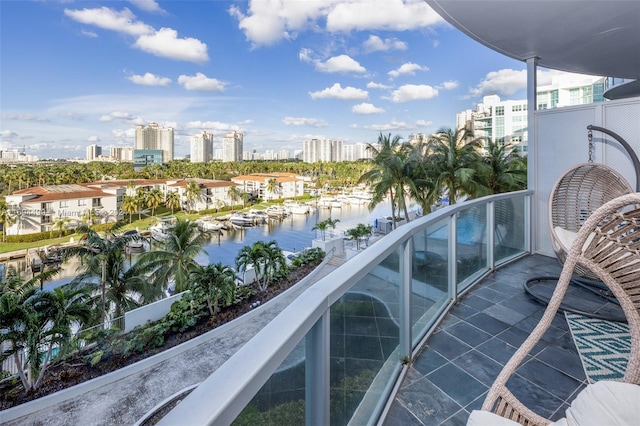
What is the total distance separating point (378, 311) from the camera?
164 cm

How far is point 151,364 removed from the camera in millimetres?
10156

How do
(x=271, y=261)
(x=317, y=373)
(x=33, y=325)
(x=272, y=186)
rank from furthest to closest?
(x=272, y=186), (x=271, y=261), (x=33, y=325), (x=317, y=373)

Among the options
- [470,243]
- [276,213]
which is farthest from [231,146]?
[470,243]

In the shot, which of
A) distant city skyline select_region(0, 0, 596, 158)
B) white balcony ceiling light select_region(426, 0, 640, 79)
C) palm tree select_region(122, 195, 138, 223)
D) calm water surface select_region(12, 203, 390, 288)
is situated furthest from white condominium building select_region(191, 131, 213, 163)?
white balcony ceiling light select_region(426, 0, 640, 79)

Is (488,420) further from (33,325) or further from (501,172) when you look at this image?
(501,172)

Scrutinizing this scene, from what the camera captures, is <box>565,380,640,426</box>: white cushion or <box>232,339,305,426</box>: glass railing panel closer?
<box>232,339,305,426</box>: glass railing panel

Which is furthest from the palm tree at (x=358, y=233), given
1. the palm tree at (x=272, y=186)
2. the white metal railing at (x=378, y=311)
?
the palm tree at (x=272, y=186)

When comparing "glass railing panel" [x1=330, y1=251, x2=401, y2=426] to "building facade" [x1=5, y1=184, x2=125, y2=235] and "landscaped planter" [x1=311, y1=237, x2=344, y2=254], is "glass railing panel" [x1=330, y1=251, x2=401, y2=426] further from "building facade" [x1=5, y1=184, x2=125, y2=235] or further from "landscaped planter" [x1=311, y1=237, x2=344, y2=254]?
"building facade" [x1=5, y1=184, x2=125, y2=235]

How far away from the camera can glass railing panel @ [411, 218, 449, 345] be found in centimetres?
221

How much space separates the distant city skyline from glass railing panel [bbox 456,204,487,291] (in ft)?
105

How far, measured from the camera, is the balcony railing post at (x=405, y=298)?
1984mm

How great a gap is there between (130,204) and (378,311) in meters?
39.6

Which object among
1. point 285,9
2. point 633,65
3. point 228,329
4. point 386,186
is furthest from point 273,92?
point 633,65

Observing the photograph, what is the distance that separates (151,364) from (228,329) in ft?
8.98
